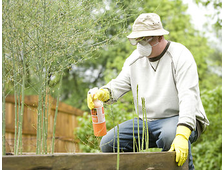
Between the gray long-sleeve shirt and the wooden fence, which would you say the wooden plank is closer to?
the gray long-sleeve shirt

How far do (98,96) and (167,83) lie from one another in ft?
1.66

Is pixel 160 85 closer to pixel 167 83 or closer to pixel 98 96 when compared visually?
pixel 167 83

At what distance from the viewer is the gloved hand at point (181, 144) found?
192 centimetres

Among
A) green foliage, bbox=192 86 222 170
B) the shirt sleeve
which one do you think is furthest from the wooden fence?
the shirt sleeve

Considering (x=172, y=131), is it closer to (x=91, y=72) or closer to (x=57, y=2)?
(x=57, y=2)

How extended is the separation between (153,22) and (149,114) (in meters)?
0.68

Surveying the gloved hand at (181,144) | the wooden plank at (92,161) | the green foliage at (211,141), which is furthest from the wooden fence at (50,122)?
the wooden plank at (92,161)

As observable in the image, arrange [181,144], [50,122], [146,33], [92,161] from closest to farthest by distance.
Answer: [92,161], [181,144], [146,33], [50,122]

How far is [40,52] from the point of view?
77.1 inches

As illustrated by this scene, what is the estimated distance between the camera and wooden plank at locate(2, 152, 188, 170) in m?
1.51

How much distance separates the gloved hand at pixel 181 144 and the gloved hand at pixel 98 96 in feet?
2.08

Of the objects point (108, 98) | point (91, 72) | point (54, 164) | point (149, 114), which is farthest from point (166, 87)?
point (91, 72)

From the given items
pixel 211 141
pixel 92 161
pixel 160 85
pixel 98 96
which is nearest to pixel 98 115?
pixel 98 96

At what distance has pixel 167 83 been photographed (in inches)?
96.1
